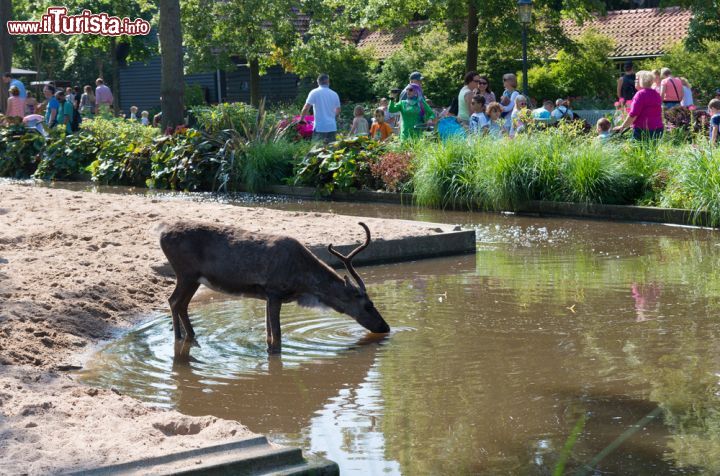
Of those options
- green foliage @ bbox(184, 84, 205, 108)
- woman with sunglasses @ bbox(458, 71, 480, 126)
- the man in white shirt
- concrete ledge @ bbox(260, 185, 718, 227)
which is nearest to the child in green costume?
woman with sunglasses @ bbox(458, 71, 480, 126)

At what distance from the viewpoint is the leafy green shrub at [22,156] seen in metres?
26.0

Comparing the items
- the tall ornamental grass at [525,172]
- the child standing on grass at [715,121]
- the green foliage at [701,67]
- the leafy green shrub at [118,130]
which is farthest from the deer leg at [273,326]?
the green foliage at [701,67]

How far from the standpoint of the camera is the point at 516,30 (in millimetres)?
32500

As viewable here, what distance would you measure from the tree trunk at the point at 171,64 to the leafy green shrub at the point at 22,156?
11.1ft

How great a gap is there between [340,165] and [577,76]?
2004cm

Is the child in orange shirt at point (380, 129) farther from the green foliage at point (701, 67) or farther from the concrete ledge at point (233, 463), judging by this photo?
the concrete ledge at point (233, 463)

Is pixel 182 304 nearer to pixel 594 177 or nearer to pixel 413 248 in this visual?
pixel 413 248

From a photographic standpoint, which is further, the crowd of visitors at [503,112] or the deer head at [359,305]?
the crowd of visitors at [503,112]

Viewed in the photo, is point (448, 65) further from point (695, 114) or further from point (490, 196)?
point (490, 196)

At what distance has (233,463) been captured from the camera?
4949 mm

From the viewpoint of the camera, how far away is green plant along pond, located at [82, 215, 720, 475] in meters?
5.87

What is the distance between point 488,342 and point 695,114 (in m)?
15.0

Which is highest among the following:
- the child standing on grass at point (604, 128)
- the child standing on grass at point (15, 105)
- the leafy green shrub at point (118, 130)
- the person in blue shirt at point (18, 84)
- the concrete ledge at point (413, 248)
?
the person in blue shirt at point (18, 84)

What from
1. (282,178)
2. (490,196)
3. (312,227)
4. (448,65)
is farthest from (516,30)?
(312,227)
